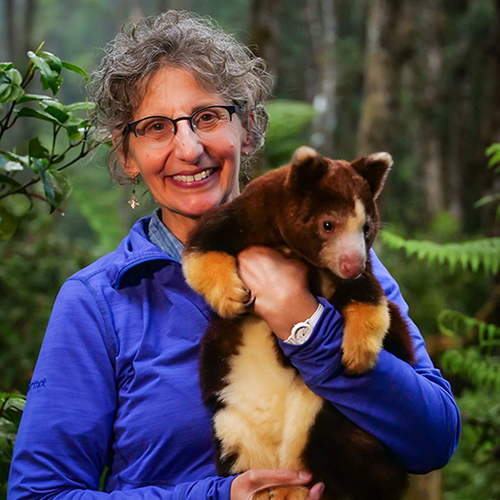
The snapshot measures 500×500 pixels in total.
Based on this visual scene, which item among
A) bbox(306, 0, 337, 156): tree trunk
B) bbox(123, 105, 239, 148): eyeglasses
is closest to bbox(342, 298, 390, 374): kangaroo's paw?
bbox(123, 105, 239, 148): eyeglasses

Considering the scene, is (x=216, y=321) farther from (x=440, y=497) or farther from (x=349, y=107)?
(x=349, y=107)

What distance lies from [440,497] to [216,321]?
3.75 metres

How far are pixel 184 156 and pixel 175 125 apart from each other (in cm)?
12

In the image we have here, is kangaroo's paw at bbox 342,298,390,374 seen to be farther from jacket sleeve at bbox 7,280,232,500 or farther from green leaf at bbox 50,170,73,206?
green leaf at bbox 50,170,73,206

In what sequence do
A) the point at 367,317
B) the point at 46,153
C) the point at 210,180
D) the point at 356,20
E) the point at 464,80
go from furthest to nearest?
1. the point at 356,20
2. the point at 464,80
3. the point at 46,153
4. the point at 210,180
5. the point at 367,317

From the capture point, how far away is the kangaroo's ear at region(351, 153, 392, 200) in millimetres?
2047

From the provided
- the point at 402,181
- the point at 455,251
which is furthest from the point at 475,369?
the point at 402,181

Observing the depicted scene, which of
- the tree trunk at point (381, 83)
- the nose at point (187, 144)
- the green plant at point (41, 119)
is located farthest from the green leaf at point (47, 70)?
the tree trunk at point (381, 83)

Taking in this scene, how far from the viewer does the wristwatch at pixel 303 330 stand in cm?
192

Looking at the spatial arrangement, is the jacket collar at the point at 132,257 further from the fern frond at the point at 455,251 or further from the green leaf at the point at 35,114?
the fern frond at the point at 455,251

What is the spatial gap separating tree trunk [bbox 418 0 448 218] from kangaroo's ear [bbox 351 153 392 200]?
18.8 metres

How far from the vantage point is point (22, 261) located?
8.84 meters

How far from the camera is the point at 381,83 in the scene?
10.9 meters

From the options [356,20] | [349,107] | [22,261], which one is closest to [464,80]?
[349,107]
